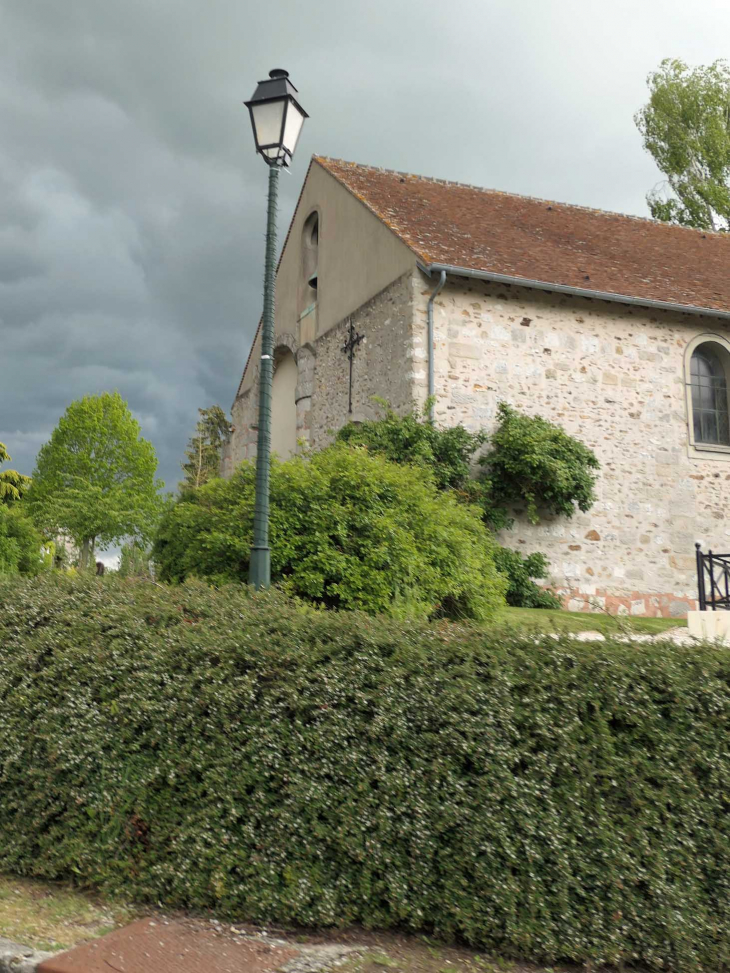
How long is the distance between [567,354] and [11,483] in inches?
A: 1263

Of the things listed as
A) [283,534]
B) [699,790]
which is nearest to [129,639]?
[699,790]

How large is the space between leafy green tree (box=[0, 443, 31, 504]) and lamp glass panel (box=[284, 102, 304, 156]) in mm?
33342

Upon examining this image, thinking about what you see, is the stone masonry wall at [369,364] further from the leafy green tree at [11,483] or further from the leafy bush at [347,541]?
the leafy green tree at [11,483]

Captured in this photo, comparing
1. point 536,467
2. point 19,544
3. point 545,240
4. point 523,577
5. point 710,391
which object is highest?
point 545,240

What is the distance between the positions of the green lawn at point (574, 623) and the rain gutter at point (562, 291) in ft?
14.2

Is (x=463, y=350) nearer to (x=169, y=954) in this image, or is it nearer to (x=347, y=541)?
(x=347, y=541)

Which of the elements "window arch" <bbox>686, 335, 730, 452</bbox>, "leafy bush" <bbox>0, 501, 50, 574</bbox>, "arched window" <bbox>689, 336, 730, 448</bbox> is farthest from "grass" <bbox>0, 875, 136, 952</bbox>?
"leafy bush" <bbox>0, 501, 50, 574</bbox>

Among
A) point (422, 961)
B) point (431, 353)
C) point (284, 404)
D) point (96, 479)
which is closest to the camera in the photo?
point (422, 961)

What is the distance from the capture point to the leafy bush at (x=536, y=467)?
497 inches

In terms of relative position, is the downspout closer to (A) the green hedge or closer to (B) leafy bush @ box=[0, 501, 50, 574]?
(A) the green hedge

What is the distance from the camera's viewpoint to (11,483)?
38.5 metres

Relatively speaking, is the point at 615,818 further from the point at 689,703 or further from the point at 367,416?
the point at 367,416

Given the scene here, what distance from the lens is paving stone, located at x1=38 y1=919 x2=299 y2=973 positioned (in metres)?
3.22

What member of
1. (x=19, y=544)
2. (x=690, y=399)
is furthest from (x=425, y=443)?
(x=19, y=544)
